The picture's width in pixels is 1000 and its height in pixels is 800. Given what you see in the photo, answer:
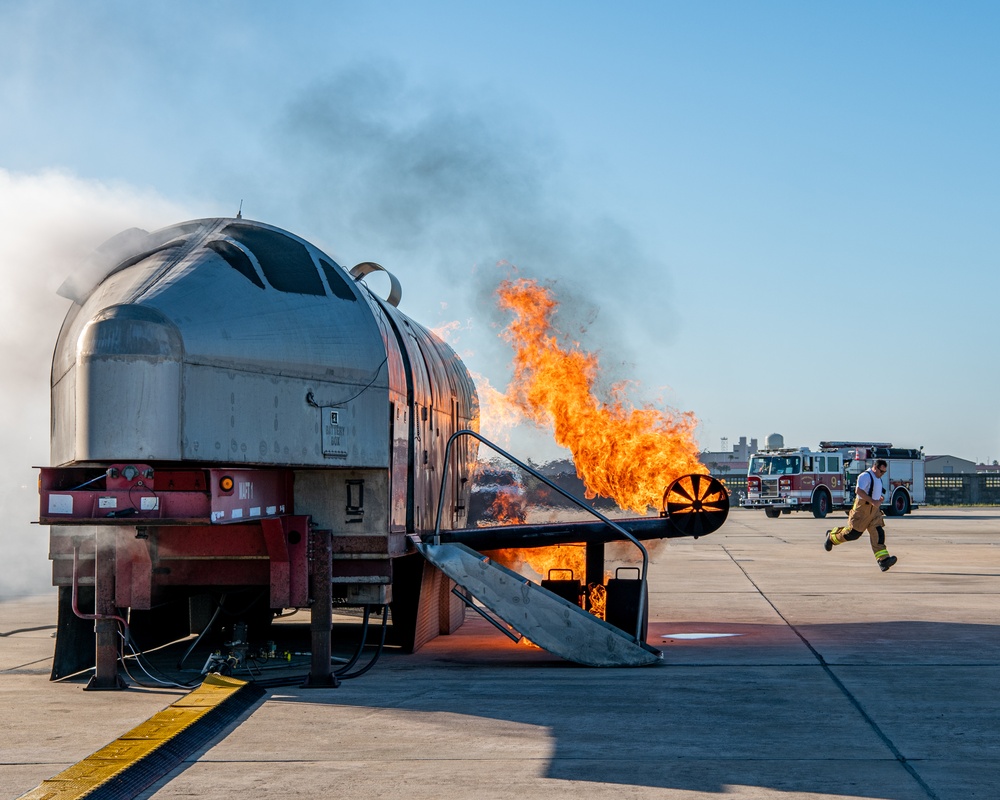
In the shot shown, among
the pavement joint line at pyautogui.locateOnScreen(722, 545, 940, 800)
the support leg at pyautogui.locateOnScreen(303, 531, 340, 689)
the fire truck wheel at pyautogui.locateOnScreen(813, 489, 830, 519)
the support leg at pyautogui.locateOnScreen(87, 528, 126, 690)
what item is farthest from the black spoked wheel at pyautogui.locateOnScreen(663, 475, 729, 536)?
the fire truck wheel at pyautogui.locateOnScreen(813, 489, 830, 519)

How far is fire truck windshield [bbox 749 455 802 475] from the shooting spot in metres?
44.5

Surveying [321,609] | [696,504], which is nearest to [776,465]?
[696,504]

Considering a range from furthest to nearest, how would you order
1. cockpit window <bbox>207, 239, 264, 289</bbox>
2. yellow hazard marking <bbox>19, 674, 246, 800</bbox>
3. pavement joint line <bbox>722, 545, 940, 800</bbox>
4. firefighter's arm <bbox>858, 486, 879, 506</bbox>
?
firefighter's arm <bbox>858, 486, 879, 506</bbox>
cockpit window <bbox>207, 239, 264, 289</bbox>
pavement joint line <bbox>722, 545, 940, 800</bbox>
yellow hazard marking <bbox>19, 674, 246, 800</bbox>

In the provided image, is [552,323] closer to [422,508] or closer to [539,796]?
[422,508]

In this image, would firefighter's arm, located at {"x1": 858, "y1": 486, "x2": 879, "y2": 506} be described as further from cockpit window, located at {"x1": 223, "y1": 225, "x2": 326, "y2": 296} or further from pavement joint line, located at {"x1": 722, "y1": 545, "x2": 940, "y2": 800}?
cockpit window, located at {"x1": 223, "y1": 225, "x2": 326, "y2": 296}

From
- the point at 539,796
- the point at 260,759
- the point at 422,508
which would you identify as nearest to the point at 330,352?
the point at 422,508

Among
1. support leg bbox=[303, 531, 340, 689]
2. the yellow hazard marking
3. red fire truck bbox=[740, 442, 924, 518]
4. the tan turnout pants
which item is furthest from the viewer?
red fire truck bbox=[740, 442, 924, 518]

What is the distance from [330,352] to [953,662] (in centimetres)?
615

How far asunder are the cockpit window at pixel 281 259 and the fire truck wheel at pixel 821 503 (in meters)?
37.2

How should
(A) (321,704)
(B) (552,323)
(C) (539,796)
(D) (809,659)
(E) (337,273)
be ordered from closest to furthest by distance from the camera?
(C) (539,796) < (A) (321,704) < (E) (337,273) < (D) (809,659) < (B) (552,323)

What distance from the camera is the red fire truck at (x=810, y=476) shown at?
146 ft

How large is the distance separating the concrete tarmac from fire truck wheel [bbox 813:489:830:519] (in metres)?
30.5

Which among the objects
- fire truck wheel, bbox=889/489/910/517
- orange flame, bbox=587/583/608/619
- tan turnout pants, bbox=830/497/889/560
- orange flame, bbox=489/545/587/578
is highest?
tan turnout pants, bbox=830/497/889/560

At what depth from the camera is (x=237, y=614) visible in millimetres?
11148
